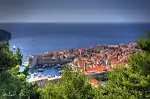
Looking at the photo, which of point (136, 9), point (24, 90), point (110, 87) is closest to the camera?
point (110, 87)

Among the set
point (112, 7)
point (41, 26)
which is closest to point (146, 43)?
point (112, 7)

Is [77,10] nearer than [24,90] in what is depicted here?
No

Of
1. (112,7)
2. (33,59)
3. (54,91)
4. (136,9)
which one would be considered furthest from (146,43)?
(112,7)

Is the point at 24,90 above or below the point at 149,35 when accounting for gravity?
below

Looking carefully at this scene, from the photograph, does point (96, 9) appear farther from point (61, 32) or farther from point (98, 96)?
point (98, 96)

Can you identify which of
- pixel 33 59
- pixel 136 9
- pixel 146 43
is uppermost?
pixel 136 9

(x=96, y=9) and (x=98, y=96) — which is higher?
(x=96, y=9)

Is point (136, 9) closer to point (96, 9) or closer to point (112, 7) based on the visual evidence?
point (112, 7)

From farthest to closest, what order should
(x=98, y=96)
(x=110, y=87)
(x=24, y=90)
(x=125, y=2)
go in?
(x=125, y=2) → (x=24, y=90) → (x=110, y=87) → (x=98, y=96)

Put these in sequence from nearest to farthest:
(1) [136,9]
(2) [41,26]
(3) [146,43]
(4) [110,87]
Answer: (3) [146,43] → (4) [110,87] → (1) [136,9] → (2) [41,26]
